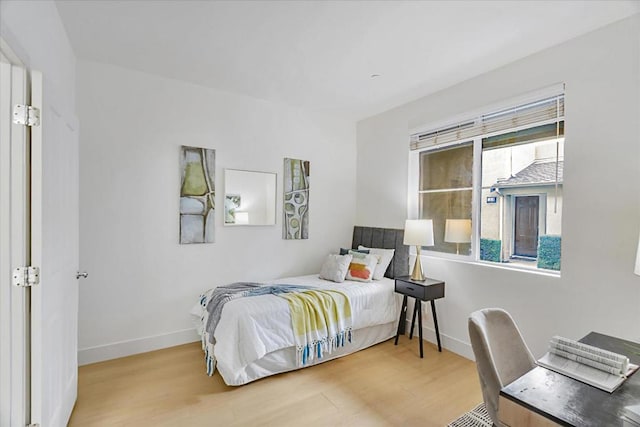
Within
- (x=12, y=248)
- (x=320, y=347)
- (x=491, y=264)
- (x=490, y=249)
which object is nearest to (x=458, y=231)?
(x=490, y=249)

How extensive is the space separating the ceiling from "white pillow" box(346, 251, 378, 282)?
74.7 inches

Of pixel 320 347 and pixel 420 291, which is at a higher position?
pixel 420 291

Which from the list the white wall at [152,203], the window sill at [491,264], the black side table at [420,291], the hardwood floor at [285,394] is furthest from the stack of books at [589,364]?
the white wall at [152,203]

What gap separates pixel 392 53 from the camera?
2611 mm

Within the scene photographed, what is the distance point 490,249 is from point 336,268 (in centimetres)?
158

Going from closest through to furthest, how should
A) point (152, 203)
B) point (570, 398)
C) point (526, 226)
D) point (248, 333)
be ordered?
point (570, 398)
point (248, 333)
point (526, 226)
point (152, 203)

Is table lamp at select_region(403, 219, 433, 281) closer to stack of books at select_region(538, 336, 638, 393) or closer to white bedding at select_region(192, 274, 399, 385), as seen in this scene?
white bedding at select_region(192, 274, 399, 385)

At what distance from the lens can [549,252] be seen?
260 centimetres

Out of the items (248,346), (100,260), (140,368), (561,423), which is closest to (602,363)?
(561,423)

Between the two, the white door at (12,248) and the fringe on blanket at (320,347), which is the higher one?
the white door at (12,248)

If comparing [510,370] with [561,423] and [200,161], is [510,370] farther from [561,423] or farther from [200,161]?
[200,161]

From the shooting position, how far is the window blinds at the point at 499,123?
2564 millimetres

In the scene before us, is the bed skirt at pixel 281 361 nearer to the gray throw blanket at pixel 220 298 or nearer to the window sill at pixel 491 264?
the gray throw blanket at pixel 220 298

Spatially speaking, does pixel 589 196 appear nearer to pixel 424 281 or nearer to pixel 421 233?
pixel 421 233
